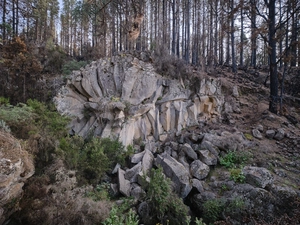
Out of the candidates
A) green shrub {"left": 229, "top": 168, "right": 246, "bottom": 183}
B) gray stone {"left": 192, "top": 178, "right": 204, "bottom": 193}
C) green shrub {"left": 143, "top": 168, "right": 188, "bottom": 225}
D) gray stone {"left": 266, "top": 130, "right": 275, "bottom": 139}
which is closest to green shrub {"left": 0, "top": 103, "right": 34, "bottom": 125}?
green shrub {"left": 143, "top": 168, "right": 188, "bottom": 225}

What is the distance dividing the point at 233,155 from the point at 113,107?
509 centimetres

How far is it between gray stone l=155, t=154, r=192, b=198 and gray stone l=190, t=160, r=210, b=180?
340 millimetres

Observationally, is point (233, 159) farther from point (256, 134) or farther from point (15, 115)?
point (15, 115)

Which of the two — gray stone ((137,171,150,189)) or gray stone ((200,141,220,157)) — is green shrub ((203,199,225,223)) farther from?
gray stone ((200,141,220,157))

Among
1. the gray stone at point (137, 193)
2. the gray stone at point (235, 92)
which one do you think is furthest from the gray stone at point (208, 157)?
the gray stone at point (235, 92)

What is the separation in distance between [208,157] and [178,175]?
5.06ft

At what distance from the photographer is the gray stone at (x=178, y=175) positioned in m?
5.14

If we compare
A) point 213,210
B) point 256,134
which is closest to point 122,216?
point 213,210

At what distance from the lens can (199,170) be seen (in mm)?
5773

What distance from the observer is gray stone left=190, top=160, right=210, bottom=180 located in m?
5.70

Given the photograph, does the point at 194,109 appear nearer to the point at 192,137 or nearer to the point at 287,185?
the point at 192,137

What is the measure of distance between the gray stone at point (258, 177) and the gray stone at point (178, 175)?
173 centimetres

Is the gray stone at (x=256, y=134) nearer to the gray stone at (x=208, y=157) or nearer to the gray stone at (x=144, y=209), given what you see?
the gray stone at (x=208, y=157)

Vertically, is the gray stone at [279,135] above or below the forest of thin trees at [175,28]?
below
